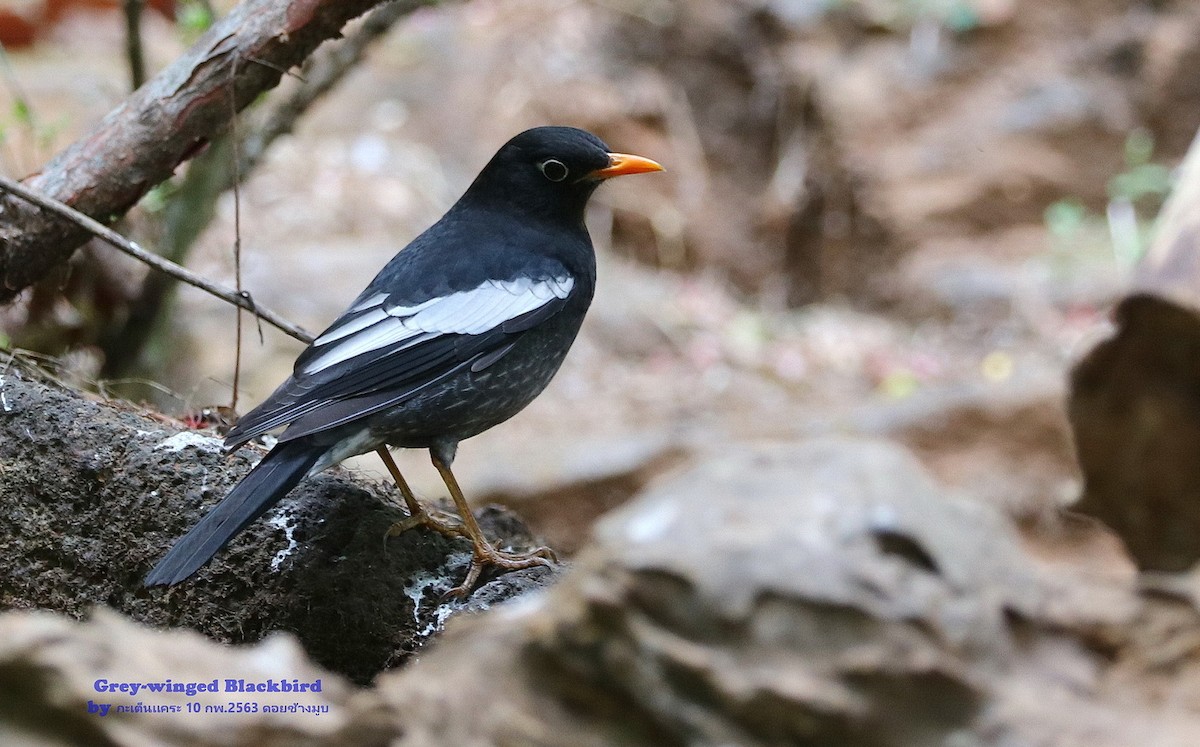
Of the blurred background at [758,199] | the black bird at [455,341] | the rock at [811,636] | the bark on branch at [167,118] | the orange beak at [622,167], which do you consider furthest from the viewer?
the blurred background at [758,199]

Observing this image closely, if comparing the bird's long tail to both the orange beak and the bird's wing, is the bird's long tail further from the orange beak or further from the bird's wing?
the orange beak

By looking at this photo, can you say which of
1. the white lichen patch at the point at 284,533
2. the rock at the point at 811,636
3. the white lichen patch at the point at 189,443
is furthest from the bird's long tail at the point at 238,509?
the rock at the point at 811,636

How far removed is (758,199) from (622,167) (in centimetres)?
680

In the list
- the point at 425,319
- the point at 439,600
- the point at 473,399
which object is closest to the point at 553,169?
the point at 425,319

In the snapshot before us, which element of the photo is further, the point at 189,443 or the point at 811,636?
the point at 189,443

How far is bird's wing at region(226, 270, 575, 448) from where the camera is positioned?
127 inches

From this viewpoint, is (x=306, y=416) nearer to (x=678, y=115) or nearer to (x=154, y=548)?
(x=154, y=548)

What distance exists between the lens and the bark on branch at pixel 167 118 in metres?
3.74

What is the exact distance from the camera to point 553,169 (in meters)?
4.02

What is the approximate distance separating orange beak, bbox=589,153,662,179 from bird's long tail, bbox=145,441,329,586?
57.2 inches

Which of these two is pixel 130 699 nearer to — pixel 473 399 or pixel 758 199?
pixel 473 399

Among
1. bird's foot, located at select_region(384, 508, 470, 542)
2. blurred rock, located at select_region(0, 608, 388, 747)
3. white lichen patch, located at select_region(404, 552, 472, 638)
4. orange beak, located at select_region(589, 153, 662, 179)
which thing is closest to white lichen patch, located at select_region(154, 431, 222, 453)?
bird's foot, located at select_region(384, 508, 470, 542)

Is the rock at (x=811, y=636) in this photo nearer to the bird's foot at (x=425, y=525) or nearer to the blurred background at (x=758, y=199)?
the bird's foot at (x=425, y=525)

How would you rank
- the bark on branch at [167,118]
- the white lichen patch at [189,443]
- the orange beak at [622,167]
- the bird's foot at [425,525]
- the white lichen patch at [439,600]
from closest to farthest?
→ 1. the white lichen patch at [439,600]
2. the bird's foot at [425,525]
3. the white lichen patch at [189,443]
4. the bark on branch at [167,118]
5. the orange beak at [622,167]
